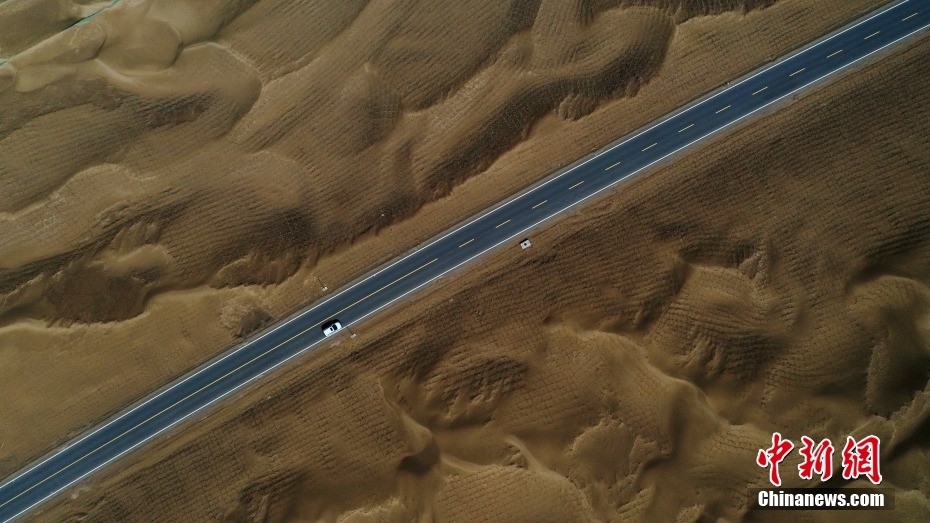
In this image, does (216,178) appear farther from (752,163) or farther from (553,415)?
(752,163)

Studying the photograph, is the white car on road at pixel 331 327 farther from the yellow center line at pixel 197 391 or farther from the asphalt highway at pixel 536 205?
the yellow center line at pixel 197 391

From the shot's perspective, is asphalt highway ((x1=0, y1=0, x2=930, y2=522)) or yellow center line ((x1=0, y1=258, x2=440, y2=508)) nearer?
yellow center line ((x1=0, y1=258, x2=440, y2=508))

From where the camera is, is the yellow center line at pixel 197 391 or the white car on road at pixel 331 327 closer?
the yellow center line at pixel 197 391

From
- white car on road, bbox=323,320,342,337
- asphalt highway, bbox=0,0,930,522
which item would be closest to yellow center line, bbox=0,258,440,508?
asphalt highway, bbox=0,0,930,522

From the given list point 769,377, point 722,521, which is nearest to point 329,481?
point 722,521

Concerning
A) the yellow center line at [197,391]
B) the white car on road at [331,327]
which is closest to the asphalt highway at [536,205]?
the yellow center line at [197,391]

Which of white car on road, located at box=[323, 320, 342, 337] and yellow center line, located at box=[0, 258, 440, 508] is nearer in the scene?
yellow center line, located at box=[0, 258, 440, 508]

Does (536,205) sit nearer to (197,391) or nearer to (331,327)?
(331,327)

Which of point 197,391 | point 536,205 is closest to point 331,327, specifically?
point 197,391

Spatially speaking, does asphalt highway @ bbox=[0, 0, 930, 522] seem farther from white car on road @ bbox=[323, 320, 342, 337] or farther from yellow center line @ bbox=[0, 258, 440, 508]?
white car on road @ bbox=[323, 320, 342, 337]
